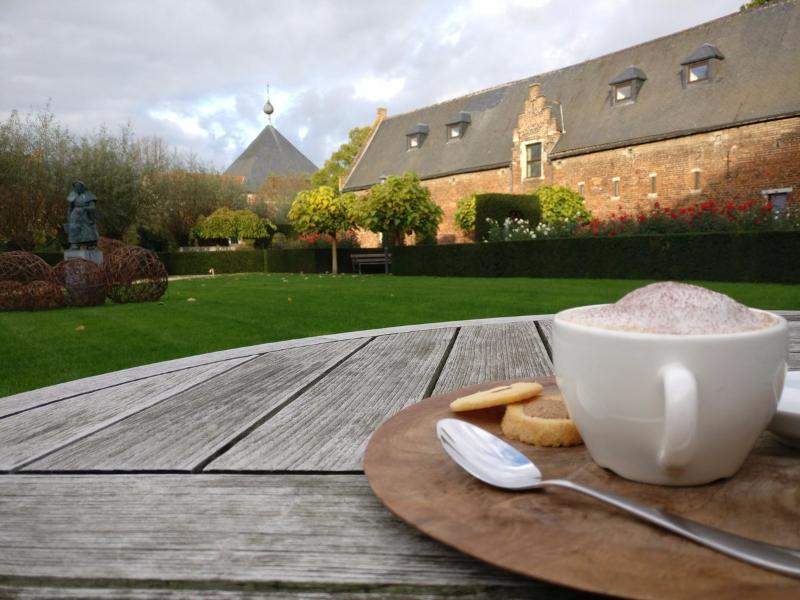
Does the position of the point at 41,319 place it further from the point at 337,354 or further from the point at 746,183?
the point at 746,183

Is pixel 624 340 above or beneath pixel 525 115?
beneath

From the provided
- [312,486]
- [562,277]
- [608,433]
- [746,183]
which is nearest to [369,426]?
[312,486]

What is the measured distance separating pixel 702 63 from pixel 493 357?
2021 cm

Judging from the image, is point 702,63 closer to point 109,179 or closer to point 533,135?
point 533,135

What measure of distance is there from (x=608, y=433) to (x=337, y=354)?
1.02 m

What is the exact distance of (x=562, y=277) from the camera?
13539mm

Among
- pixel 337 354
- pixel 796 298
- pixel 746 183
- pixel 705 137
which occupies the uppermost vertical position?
pixel 705 137

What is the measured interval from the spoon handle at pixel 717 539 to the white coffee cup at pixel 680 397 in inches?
3.3

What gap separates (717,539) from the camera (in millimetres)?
414

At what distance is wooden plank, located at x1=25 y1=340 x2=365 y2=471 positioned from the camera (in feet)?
2.40

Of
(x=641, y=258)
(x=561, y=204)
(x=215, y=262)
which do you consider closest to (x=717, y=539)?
(x=641, y=258)

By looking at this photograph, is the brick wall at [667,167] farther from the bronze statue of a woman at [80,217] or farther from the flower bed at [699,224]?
the bronze statue of a woman at [80,217]

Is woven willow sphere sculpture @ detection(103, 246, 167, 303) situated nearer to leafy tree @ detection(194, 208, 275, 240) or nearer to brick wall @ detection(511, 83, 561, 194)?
brick wall @ detection(511, 83, 561, 194)

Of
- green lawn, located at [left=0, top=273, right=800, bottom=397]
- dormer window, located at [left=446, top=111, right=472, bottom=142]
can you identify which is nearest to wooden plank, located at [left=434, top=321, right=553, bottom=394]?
green lawn, located at [left=0, top=273, right=800, bottom=397]
